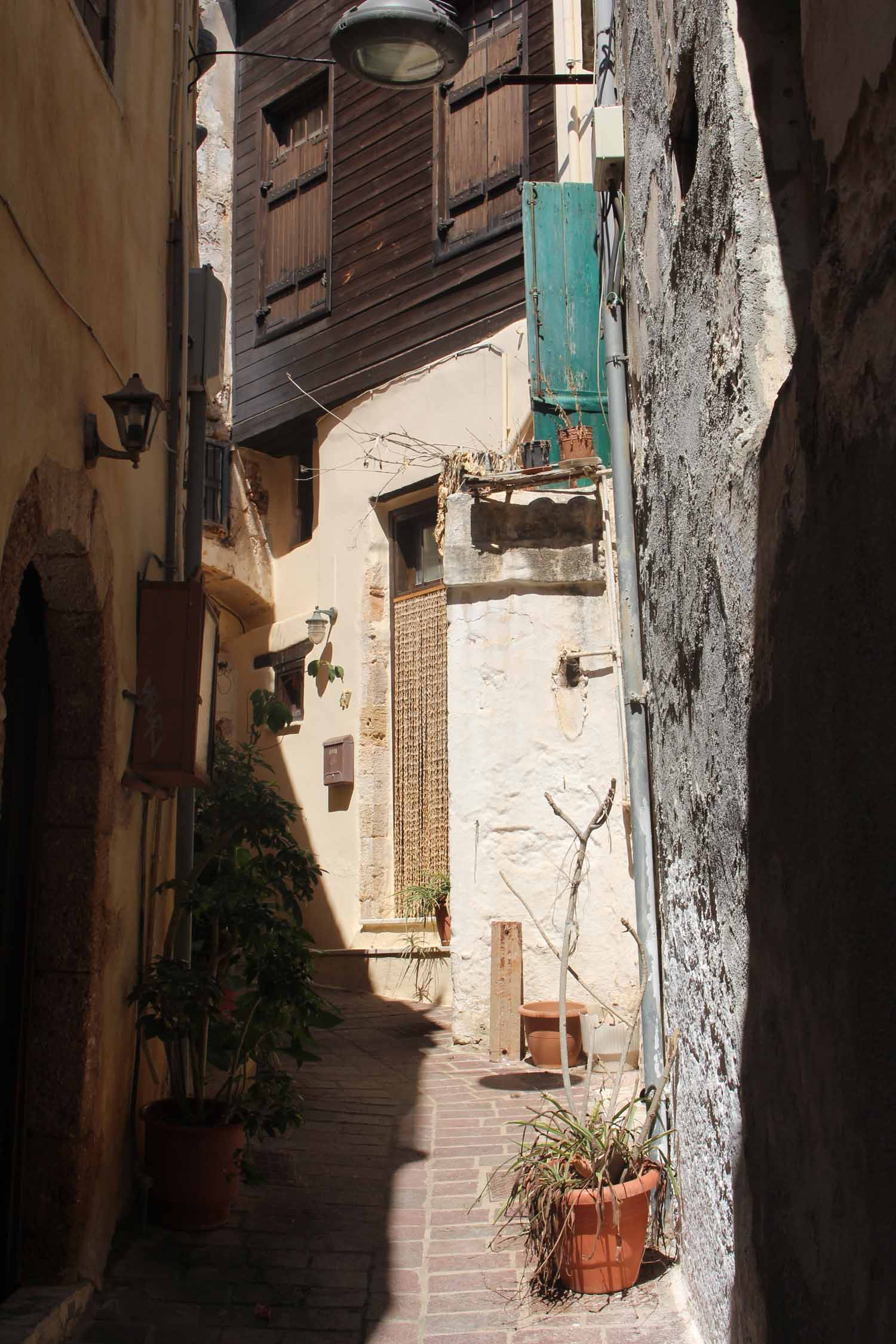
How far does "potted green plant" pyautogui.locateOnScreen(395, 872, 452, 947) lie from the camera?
9641 mm

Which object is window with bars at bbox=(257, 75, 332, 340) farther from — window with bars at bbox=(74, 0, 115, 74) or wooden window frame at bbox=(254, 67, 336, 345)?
window with bars at bbox=(74, 0, 115, 74)

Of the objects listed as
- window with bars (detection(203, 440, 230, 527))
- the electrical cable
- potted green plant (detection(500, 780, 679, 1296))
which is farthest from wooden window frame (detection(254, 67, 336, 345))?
potted green plant (detection(500, 780, 679, 1296))

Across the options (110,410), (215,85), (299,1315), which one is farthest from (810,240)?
(215,85)

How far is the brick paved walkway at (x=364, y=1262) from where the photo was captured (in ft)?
11.9

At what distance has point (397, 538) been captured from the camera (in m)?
10.9

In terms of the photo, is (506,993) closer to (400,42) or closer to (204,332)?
(204,332)

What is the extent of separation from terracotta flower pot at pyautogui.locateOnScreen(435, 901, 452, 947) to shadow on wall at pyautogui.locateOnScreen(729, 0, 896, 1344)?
6952 millimetres

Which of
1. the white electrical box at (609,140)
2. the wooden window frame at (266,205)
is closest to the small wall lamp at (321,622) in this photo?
the wooden window frame at (266,205)

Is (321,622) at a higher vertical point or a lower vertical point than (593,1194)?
higher

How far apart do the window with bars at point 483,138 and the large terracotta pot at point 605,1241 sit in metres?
8.00

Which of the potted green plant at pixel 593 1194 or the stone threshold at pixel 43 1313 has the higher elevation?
the potted green plant at pixel 593 1194

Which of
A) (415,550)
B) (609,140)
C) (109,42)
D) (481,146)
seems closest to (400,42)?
(609,140)

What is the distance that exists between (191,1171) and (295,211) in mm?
10130

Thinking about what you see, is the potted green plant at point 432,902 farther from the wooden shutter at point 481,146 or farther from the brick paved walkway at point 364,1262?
the wooden shutter at point 481,146
